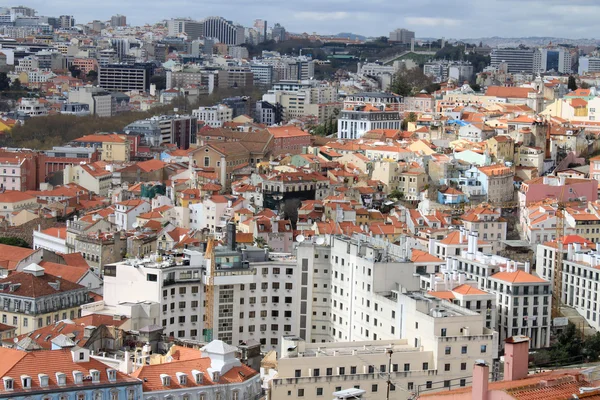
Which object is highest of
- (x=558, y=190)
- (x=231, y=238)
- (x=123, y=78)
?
(x=123, y=78)

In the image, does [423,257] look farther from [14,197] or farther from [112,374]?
[14,197]

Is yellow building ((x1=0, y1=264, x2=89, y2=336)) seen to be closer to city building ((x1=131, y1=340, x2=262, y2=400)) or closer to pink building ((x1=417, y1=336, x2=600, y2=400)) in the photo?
city building ((x1=131, y1=340, x2=262, y2=400))

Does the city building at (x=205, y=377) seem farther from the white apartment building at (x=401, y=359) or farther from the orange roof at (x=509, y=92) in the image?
the orange roof at (x=509, y=92)

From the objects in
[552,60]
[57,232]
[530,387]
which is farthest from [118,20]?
[530,387]

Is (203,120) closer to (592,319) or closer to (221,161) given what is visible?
(221,161)

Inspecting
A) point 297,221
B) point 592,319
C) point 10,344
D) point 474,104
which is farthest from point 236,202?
point 474,104
